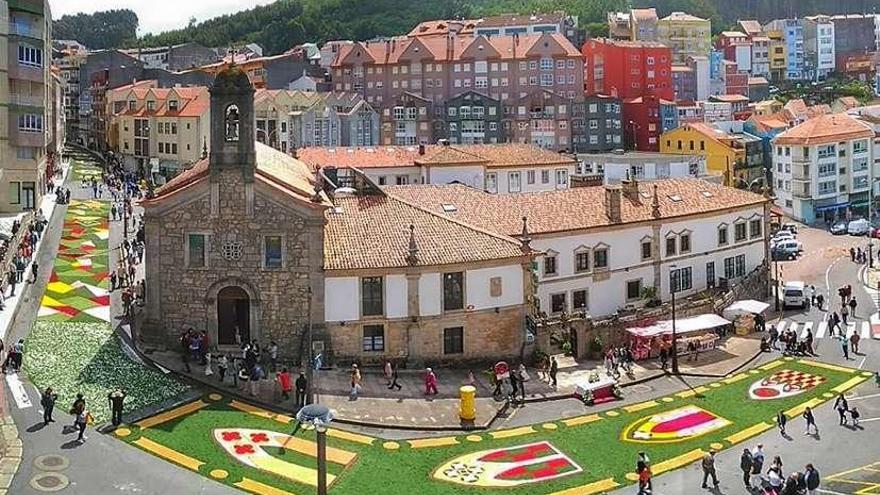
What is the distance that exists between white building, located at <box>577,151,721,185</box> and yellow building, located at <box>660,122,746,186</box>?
5.48m

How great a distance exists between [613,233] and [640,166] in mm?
51128

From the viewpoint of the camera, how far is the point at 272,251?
4669 centimetres

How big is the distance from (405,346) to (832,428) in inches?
748

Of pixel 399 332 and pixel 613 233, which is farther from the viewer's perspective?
pixel 613 233

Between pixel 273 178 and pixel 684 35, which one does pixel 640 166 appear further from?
pixel 684 35

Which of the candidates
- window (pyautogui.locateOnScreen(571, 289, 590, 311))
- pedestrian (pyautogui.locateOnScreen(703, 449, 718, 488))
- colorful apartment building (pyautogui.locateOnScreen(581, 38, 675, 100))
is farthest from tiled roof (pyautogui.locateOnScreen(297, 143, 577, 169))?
pedestrian (pyautogui.locateOnScreen(703, 449, 718, 488))

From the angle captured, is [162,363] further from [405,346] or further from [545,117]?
[545,117]

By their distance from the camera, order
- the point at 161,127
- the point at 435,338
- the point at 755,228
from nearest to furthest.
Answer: the point at 435,338 < the point at 755,228 < the point at 161,127

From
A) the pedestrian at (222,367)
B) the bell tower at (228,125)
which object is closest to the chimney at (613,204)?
the bell tower at (228,125)

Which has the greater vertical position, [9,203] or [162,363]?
[9,203]

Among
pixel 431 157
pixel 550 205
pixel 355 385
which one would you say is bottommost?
pixel 355 385

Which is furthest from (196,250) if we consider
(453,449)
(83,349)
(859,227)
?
(859,227)

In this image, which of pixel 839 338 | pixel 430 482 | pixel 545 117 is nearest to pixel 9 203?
pixel 430 482

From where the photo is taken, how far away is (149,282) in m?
46.9
